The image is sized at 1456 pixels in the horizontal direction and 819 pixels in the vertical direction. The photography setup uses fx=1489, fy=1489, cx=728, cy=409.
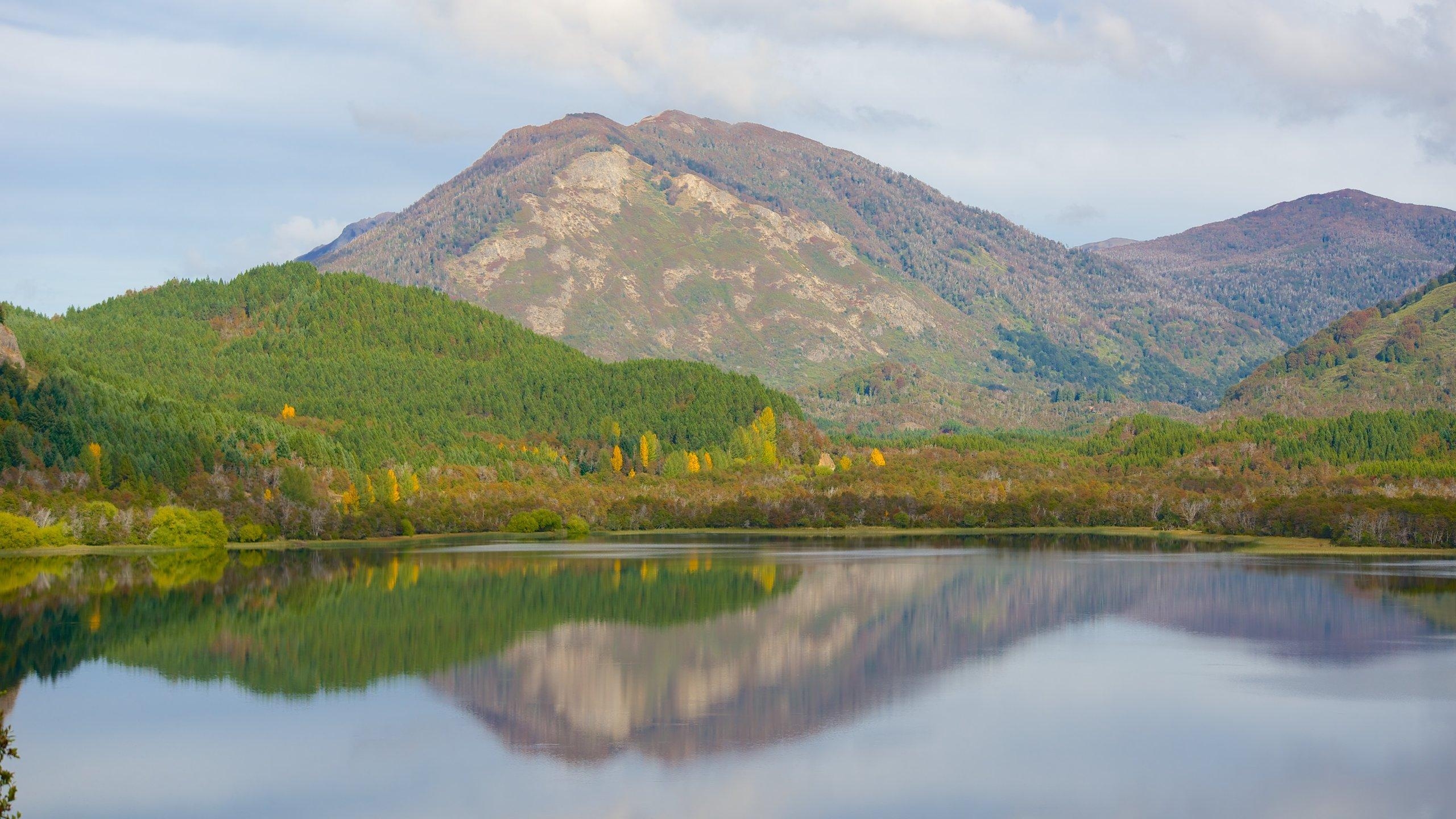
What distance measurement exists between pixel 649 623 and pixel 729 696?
26.1m

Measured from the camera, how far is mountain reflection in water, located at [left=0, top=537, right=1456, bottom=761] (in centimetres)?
6694

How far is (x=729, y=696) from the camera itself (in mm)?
67500

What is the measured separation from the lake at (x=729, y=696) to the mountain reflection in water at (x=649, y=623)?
1.22 feet

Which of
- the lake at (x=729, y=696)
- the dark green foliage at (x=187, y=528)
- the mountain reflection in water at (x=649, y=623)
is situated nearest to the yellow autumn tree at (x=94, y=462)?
the dark green foliage at (x=187, y=528)

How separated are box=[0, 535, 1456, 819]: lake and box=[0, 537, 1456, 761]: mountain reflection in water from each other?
1.22 feet

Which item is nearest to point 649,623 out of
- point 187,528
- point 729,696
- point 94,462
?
point 729,696

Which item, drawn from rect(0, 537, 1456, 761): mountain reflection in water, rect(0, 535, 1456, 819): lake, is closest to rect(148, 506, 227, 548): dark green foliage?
rect(0, 537, 1456, 761): mountain reflection in water

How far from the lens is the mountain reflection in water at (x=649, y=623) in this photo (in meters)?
66.9

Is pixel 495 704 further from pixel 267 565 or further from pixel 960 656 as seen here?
pixel 267 565

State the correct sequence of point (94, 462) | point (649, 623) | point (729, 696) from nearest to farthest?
point (729, 696) < point (649, 623) < point (94, 462)

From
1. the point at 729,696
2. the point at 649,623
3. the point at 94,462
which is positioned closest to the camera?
the point at 729,696

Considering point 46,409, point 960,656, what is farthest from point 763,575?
point 46,409

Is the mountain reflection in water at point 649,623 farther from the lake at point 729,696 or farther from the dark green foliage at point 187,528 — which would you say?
the dark green foliage at point 187,528

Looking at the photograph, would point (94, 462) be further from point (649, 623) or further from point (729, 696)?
point (729, 696)
